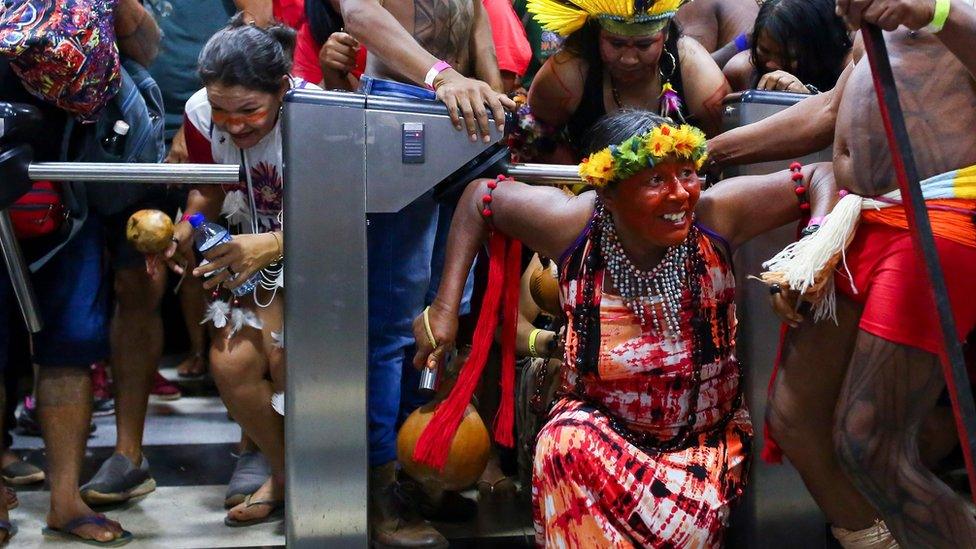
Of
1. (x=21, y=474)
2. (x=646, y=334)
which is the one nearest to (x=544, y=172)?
(x=646, y=334)

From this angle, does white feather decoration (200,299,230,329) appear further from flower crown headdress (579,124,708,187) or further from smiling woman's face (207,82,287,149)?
flower crown headdress (579,124,708,187)

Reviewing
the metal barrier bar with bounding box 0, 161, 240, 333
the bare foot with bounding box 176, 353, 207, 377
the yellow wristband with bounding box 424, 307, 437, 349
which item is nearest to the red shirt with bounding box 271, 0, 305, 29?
the metal barrier bar with bounding box 0, 161, 240, 333

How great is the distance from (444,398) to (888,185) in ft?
3.78

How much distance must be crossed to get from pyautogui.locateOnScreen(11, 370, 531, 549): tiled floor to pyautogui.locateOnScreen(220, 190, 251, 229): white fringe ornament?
0.87m

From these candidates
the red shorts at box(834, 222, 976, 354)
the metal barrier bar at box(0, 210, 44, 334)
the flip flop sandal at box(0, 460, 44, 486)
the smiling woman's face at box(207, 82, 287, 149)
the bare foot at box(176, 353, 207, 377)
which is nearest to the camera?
the red shorts at box(834, 222, 976, 354)

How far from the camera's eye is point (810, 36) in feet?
10.8

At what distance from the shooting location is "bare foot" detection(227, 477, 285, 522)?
344 cm

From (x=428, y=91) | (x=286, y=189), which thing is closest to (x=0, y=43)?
(x=286, y=189)

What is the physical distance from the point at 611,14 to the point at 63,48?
1.39 m

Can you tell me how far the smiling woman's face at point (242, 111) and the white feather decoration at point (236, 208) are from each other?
0.51ft

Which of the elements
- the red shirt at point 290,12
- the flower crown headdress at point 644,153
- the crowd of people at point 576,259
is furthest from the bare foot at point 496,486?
the red shirt at point 290,12

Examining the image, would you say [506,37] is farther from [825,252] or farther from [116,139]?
[825,252]

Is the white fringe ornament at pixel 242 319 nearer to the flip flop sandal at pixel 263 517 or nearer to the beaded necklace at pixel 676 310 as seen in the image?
the flip flop sandal at pixel 263 517

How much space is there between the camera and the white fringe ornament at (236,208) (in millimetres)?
3344
